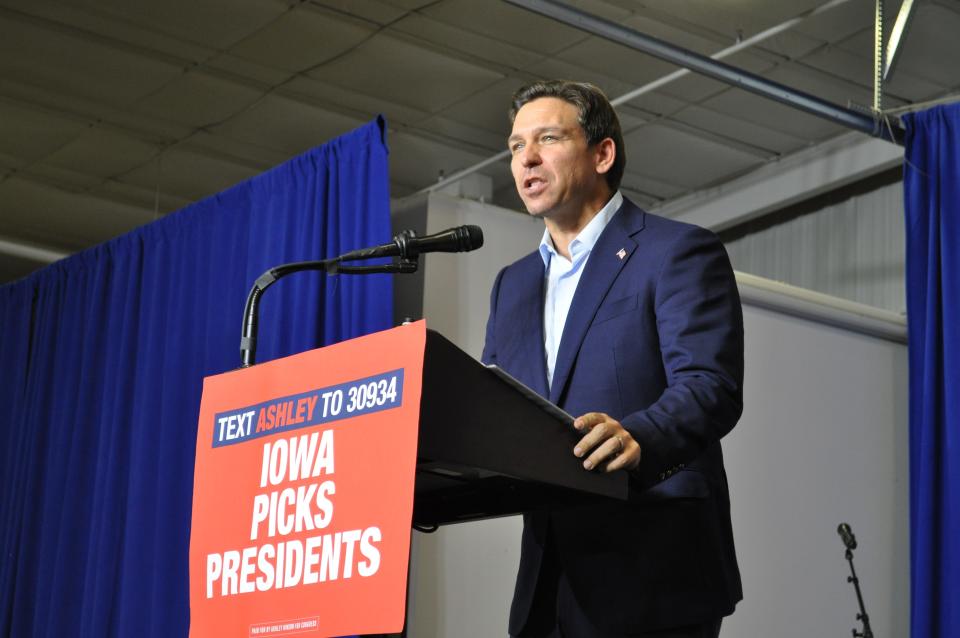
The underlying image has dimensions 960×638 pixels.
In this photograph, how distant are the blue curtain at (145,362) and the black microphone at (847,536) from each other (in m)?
2.12

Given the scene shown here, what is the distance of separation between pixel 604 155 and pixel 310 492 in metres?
0.78

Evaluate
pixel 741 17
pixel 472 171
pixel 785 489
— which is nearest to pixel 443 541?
pixel 785 489

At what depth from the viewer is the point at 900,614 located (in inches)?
211

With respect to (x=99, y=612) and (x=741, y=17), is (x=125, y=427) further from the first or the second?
(x=741, y=17)

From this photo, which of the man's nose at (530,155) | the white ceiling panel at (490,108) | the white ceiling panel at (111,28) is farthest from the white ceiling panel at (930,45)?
the man's nose at (530,155)

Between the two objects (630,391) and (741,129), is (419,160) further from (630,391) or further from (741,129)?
(630,391)

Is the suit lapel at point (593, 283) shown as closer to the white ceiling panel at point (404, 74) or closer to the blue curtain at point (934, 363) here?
→ the blue curtain at point (934, 363)

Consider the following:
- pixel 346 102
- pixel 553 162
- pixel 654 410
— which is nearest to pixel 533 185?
pixel 553 162

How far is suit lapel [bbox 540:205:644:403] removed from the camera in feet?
6.07

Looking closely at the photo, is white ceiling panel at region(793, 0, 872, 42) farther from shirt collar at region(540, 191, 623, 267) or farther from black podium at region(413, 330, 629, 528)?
black podium at region(413, 330, 629, 528)

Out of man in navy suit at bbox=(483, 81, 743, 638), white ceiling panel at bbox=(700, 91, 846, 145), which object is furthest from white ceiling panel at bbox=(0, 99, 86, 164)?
man in navy suit at bbox=(483, 81, 743, 638)

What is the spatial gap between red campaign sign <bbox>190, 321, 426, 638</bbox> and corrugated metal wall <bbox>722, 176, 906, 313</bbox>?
6.56 m

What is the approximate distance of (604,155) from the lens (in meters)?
2.07

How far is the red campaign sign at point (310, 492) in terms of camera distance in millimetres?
1479
